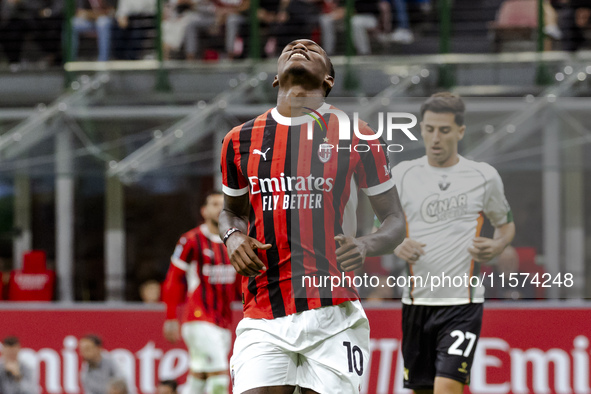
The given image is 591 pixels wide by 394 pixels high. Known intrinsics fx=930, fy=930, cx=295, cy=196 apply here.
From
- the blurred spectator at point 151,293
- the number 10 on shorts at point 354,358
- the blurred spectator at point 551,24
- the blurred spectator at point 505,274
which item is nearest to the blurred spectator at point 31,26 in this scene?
the blurred spectator at point 151,293

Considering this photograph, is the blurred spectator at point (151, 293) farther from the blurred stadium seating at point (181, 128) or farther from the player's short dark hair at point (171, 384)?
the player's short dark hair at point (171, 384)

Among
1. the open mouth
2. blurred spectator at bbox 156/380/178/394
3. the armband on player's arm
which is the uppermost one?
the open mouth

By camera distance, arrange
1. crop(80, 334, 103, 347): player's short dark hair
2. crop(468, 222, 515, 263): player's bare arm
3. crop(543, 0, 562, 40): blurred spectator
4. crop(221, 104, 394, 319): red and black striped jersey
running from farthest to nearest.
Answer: crop(543, 0, 562, 40): blurred spectator → crop(80, 334, 103, 347): player's short dark hair → crop(468, 222, 515, 263): player's bare arm → crop(221, 104, 394, 319): red and black striped jersey

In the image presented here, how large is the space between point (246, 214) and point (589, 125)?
18.6 ft

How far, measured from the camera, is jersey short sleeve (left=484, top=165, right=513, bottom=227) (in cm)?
425

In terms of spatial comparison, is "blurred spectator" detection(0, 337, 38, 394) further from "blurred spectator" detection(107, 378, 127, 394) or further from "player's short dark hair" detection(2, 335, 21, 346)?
"blurred spectator" detection(107, 378, 127, 394)

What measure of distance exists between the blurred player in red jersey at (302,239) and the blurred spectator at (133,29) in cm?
1007

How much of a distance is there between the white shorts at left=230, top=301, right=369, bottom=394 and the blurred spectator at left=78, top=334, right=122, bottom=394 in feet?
16.8

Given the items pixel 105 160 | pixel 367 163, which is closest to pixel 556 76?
pixel 105 160

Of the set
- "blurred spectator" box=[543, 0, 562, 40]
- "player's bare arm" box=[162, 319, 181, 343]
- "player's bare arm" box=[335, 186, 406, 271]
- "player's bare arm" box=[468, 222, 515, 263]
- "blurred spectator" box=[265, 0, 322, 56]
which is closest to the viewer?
"player's bare arm" box=[335, 186, 406, 271]

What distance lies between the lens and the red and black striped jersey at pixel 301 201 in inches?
133

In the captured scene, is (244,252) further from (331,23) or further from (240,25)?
(240,25)

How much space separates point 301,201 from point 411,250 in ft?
3.44

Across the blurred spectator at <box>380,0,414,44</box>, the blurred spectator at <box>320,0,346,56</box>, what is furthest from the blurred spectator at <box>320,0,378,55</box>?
the blurred spectator at <box>380,0,414,44</box>
